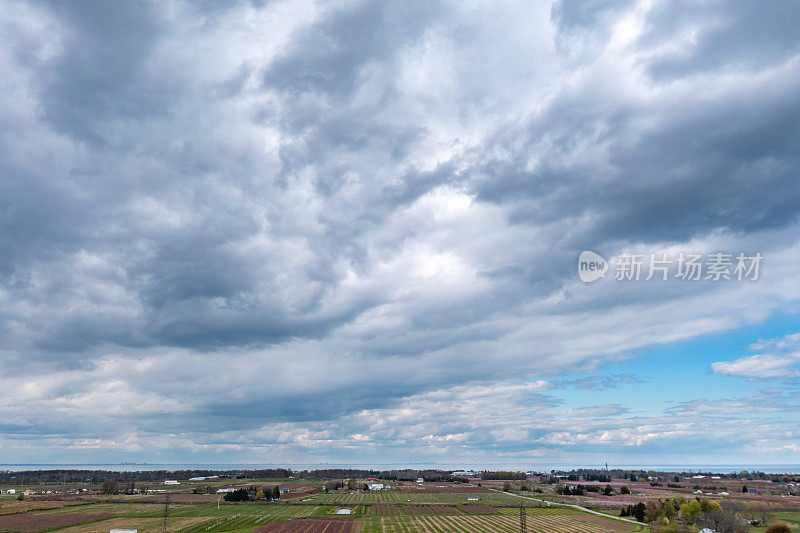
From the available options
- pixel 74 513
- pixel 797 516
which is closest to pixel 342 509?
pixel 74 513

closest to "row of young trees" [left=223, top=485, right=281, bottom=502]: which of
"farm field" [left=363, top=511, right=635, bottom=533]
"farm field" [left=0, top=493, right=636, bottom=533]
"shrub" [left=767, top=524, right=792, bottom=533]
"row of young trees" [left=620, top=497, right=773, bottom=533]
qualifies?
"farm field" [left=0, top=493, right=636, bottom=533]

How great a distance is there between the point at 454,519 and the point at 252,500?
283 feet

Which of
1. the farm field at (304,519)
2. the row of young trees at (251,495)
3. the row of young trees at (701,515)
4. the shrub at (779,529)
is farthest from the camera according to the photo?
the row of young trees at (251,495)

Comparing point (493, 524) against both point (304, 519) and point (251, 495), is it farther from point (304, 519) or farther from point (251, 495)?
point (251, 495)

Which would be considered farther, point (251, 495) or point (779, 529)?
point (251, 495)

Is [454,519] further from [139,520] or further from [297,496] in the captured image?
[297,496]

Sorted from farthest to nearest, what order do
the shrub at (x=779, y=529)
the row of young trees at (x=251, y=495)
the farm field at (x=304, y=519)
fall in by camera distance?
1. the row of young trees at (x=251, y=495)
2. the farm field at (x=304, y=519)
3. the shrub at (x=779, y=529)

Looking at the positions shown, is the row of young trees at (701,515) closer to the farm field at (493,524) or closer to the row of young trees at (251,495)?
the farm field at (493,524)

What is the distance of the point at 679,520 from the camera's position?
108 meters

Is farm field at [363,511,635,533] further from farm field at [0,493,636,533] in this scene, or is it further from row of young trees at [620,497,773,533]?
row of young trees at [620,497,773,533]

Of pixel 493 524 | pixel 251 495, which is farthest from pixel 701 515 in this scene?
pixel 251 495

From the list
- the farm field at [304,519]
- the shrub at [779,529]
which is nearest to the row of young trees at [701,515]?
the shrub at [779,529]

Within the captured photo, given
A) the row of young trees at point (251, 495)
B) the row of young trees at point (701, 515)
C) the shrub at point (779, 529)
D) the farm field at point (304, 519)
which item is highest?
the shrub at point (779, 529)

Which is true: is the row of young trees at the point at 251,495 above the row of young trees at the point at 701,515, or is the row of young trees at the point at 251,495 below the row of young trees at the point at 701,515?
below
